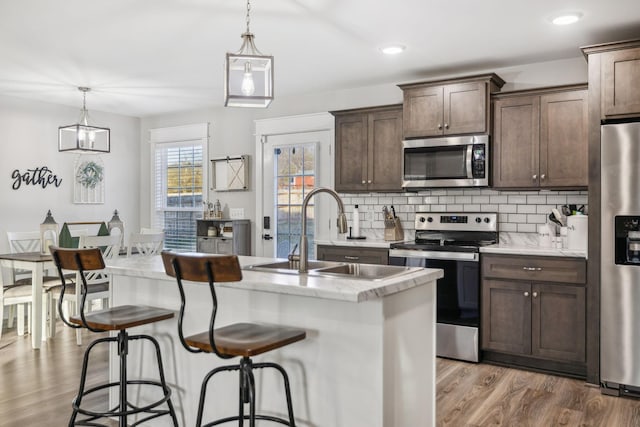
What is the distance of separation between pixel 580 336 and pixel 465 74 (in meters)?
2.40

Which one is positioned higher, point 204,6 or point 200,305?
point 204,6

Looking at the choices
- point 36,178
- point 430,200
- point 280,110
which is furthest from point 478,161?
point 36,178

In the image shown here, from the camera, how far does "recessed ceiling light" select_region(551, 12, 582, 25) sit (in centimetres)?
332

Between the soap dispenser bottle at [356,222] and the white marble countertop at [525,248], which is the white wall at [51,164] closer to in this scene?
the soap dispenser bottle at [356,222]

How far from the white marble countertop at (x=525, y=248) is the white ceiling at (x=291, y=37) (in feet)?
4.83

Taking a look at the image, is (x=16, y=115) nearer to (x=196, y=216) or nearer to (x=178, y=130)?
(x=178, y=130)

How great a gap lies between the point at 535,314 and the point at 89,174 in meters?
5.22

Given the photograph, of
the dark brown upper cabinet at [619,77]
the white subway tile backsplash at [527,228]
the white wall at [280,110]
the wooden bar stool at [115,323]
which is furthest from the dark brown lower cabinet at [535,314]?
the wooden bar stool at [115,323]

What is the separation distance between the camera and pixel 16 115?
5.69 m

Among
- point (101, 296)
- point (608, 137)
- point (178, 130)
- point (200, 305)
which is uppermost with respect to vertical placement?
point (178, 130)

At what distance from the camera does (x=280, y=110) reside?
5855 millimetres

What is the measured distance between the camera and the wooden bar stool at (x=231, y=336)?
1.97 metres

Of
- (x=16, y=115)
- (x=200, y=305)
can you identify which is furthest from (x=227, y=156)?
(x=200, y=305)

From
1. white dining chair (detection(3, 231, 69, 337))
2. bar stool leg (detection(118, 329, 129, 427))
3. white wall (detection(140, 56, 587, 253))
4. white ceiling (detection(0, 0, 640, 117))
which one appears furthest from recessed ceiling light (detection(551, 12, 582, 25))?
white dining chair (detection(3, 231, 69, 337))
